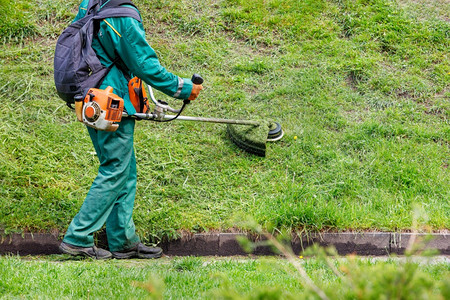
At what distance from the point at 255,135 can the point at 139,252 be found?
2047mm

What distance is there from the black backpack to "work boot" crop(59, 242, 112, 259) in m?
1.26

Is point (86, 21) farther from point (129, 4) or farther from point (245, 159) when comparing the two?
point (245, 159)

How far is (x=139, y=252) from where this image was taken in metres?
4.83

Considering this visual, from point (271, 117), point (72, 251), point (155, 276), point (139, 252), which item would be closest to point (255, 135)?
point (271, 117)

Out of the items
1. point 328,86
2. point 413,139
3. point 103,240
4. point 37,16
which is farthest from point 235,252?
point 37,16

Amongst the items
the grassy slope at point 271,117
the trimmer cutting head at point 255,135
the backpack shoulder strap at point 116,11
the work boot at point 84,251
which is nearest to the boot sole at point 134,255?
the work boot at point 84,251

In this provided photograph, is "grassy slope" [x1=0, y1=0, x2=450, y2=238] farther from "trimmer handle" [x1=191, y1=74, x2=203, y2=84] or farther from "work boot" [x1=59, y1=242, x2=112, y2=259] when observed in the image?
"trimmer handle" [x1=191, y1=74, x2=203, y2=84]

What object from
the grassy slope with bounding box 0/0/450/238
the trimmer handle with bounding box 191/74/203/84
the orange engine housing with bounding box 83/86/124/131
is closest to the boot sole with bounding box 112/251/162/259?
the grassy slope with bounding box 0/0/450/238

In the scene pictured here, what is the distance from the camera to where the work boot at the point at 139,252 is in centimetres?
479

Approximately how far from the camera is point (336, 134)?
656 cm

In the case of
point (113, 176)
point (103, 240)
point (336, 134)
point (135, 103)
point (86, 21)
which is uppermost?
point (86, 21)

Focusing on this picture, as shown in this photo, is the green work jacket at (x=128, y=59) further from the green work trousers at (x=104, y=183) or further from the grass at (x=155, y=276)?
the grass at (x=155, y=276)

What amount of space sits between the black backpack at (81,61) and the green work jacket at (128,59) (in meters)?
0.08

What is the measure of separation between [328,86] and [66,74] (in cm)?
415
